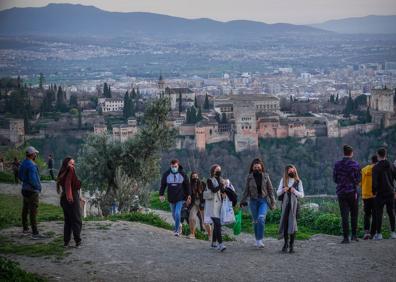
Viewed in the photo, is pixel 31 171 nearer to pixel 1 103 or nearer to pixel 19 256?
pixel 19 256

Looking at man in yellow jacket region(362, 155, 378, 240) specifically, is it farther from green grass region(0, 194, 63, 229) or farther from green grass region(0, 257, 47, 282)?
green grass region(0, 257, 47, 282)

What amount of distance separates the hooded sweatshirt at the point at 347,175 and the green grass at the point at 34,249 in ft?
12.5

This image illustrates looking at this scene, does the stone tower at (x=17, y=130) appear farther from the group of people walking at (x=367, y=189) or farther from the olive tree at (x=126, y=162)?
the group of people walking at (x=367, y=189)

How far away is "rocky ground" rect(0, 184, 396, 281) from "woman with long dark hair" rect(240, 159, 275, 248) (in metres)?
0.43

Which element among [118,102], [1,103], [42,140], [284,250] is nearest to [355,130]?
[118,102]

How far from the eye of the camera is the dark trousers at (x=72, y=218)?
9227 mm

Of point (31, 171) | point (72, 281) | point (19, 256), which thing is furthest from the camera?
point (31, 171)

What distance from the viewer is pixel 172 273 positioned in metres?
8.20

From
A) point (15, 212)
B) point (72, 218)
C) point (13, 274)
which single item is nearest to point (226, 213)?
point (72, 218)

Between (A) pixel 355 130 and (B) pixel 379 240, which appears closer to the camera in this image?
(B) pixel 379 240

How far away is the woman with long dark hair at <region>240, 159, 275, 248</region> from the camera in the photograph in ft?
30.8

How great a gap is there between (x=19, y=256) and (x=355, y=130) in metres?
68.9

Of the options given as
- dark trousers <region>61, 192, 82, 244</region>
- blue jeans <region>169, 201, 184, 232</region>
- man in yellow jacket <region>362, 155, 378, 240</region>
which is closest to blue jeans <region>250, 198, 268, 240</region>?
blue jeans <region>169, 201, 184, 232</region>

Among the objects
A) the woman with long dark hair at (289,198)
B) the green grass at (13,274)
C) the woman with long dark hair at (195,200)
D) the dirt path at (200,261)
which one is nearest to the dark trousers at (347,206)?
the dirt path at (200,261)
